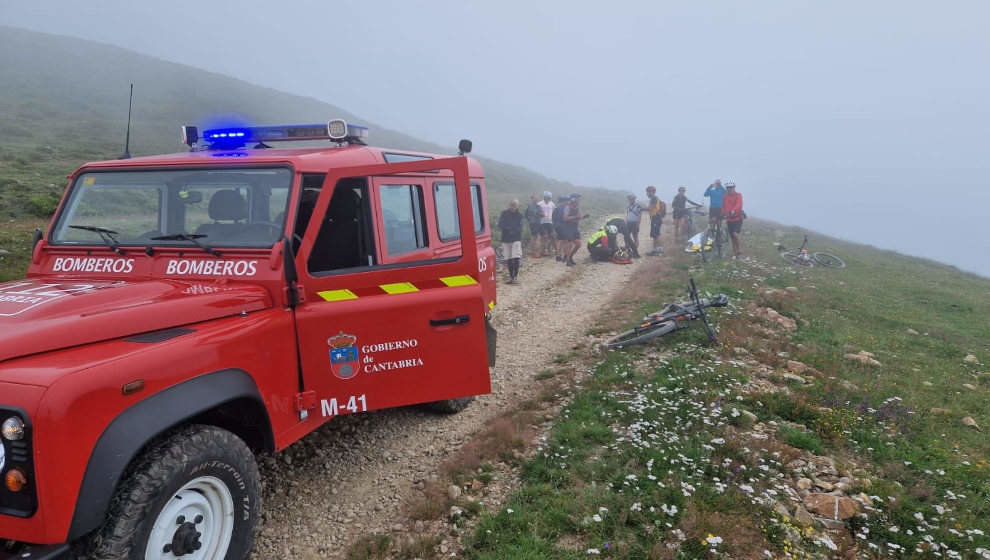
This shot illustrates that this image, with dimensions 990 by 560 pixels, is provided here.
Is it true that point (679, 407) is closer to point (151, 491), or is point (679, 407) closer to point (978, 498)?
point (978, 498)

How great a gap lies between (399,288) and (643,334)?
4.93 meters

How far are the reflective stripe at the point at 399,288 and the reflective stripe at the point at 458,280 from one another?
245mm

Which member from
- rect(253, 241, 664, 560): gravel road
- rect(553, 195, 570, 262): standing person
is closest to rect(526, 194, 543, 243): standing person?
rect(553, 195, 570, 262): standing person

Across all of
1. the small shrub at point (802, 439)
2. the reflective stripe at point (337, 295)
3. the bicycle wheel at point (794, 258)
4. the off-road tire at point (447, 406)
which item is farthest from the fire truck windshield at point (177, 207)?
the bicycle wheel at point (794, 258)

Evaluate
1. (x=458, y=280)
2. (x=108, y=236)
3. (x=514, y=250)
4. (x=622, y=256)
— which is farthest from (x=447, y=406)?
(x=622, y=256)

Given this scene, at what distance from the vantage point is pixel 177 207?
443cm

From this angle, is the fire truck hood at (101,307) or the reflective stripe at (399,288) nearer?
the fire truck hood at (101,307)

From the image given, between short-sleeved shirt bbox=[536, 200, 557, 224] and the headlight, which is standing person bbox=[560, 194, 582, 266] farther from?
the headlight

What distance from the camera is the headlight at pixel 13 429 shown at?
2.40 metres

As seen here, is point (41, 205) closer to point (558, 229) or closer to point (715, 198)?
point (558, 229)

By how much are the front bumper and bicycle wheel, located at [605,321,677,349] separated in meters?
6.68

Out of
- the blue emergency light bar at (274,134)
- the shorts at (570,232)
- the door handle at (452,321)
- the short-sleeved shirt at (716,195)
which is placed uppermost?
the blue emergency light bar at (274,134)

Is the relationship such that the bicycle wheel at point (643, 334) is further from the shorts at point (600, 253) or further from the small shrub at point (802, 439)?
the shorts at point (600, 253)

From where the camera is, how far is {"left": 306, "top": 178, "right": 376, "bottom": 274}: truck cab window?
4066mm
